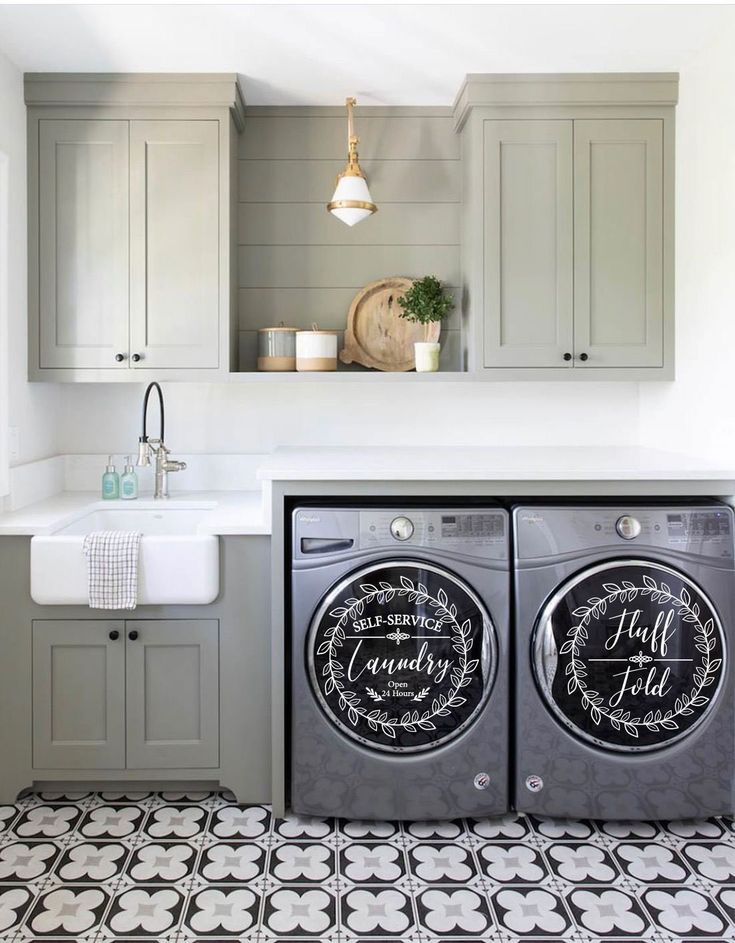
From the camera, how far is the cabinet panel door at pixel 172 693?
240 cm

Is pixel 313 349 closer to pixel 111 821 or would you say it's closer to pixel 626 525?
pixel 626 525

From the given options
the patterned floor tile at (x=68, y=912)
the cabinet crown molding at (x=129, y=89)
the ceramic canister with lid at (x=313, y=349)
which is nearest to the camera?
the patterned floor tile at (x=68, y=912)

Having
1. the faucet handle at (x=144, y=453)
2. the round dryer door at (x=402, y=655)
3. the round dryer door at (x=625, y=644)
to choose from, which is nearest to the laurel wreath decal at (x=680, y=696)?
the round dryer door at (x=625, y=644)

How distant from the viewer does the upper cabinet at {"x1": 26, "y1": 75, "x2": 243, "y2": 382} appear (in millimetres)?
2746

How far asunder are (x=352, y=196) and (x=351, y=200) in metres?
0.02

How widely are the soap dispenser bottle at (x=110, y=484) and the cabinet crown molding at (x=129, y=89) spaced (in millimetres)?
1252

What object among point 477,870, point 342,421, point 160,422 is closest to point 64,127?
point 160,422

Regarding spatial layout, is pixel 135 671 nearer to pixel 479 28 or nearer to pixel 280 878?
pixel 280 878

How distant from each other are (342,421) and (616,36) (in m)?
1.56

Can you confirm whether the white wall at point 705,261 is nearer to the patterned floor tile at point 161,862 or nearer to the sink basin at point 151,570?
the sink basin at point 151,570

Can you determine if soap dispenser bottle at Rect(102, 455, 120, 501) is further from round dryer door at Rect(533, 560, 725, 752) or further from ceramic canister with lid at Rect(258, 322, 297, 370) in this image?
round dryer door at Rect(533, 560, 725, 752)

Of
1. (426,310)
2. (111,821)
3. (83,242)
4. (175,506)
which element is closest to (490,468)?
(426,310)

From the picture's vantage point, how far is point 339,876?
6.86 ft

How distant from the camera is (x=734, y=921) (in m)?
1.90
